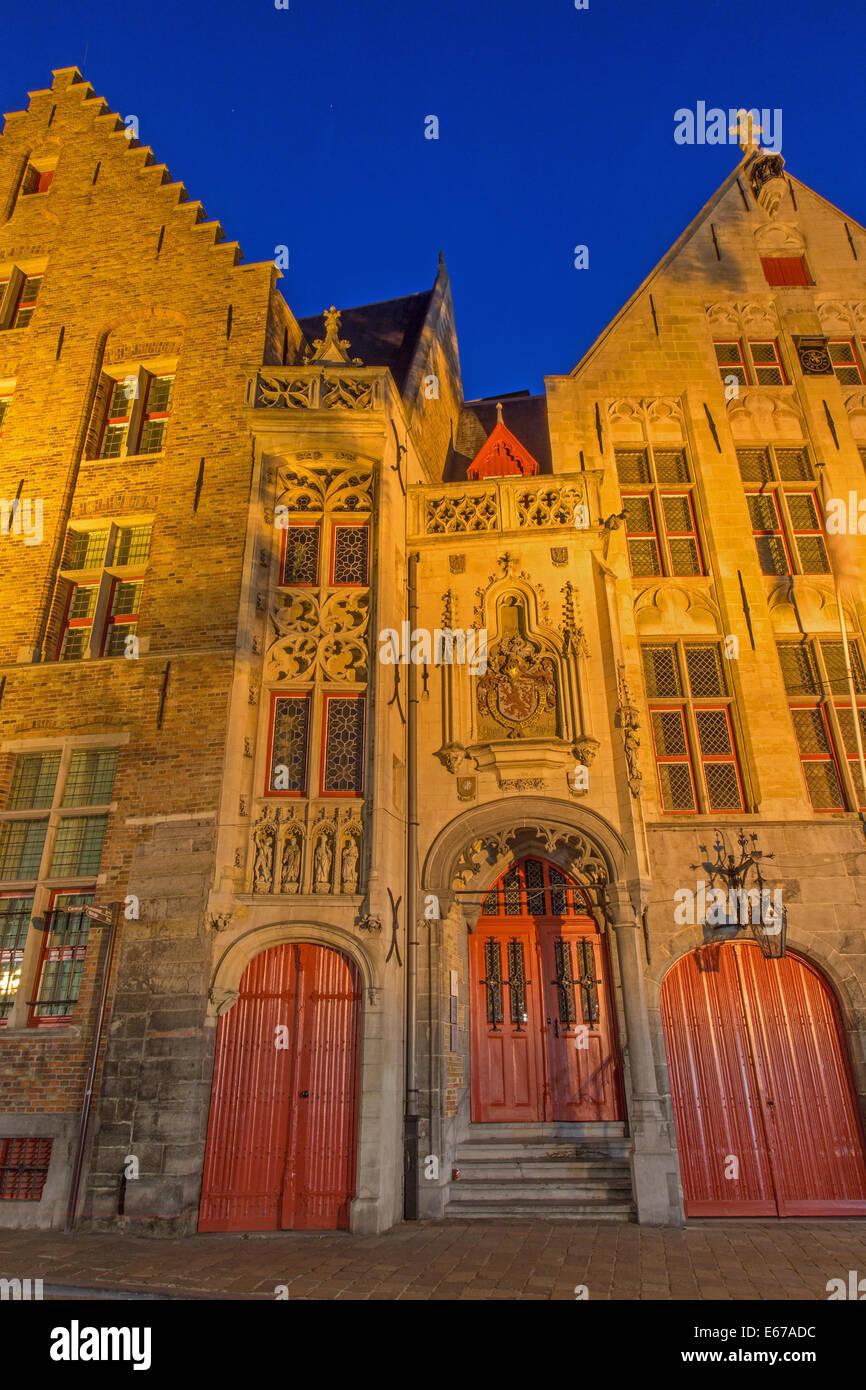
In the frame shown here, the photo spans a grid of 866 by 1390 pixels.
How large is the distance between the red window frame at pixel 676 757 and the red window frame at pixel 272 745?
17.4 feet

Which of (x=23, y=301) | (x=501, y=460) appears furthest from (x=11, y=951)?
(x=23, y=301)

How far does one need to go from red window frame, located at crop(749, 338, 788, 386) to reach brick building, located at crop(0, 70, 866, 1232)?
7 cm

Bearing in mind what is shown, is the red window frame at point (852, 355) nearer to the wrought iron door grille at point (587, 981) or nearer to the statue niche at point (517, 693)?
the statue niche at point (517, 693)

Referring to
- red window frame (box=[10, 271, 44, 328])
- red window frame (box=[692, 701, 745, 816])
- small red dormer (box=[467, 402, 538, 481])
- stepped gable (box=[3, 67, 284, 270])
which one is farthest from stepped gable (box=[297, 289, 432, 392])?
red window frame (box=[692, 701, 745, 816])

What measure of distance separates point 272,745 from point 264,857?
5.28 feet

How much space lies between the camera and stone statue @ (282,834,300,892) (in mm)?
9984

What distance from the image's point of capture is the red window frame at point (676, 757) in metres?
11.9

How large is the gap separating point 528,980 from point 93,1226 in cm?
642

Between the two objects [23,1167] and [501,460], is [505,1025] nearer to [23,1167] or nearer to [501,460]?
[23,1167]

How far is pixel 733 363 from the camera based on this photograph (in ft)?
49.5

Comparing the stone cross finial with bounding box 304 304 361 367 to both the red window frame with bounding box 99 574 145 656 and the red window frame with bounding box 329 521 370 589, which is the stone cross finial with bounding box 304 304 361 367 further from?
the red window frame with bounding box 99 574 145 656

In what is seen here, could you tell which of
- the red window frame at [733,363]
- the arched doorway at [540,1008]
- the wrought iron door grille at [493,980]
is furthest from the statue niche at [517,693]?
the red window frame at [733,363]

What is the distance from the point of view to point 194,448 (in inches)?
499
